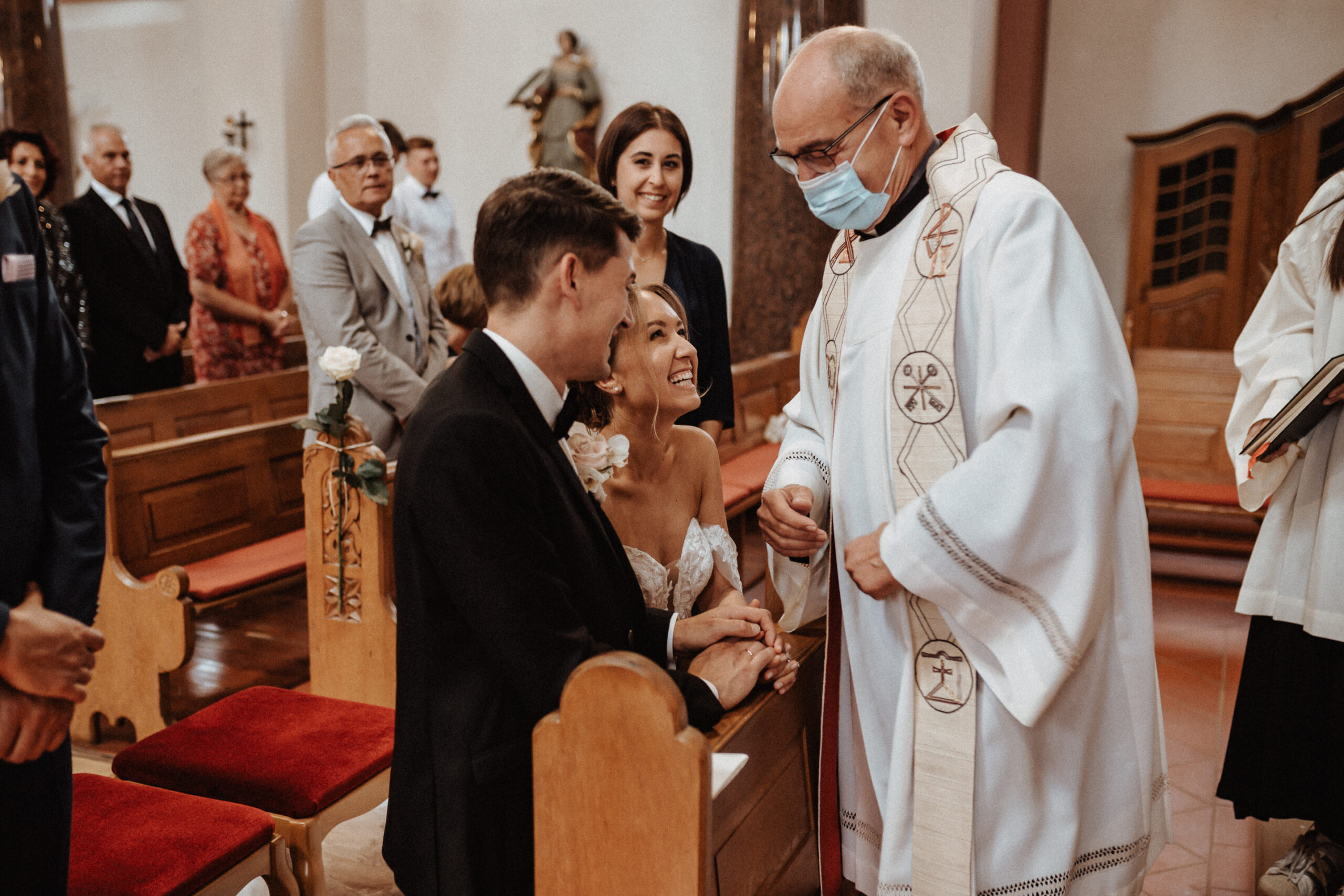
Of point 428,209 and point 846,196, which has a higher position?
point 428,209

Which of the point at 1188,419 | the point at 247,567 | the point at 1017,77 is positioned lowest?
the point at 247,567

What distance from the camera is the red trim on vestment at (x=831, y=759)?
6.54 ft

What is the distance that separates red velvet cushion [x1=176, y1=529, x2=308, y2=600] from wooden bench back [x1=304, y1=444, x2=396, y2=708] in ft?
0.40

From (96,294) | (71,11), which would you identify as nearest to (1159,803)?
(96,294)

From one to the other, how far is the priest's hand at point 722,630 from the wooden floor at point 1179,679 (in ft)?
5.74

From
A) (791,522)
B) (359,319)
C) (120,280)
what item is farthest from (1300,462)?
(120,280)

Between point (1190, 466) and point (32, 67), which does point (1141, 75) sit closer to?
point (1190, 466)

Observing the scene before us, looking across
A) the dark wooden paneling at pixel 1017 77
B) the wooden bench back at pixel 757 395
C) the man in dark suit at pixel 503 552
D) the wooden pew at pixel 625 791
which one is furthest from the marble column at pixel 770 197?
the wooden pew at pixel 625 791

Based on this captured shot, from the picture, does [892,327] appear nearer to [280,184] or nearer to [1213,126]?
[1213,126]

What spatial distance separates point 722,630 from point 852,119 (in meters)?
0.92

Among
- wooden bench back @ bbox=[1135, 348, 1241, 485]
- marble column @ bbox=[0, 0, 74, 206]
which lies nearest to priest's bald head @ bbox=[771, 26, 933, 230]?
wooden bench back @ bbox=[1135, 348, 1241, 485]

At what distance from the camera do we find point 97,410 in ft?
14.4

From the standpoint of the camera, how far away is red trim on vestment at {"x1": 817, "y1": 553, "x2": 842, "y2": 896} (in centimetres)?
199

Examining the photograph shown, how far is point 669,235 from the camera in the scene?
3277 millimetres
